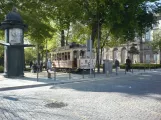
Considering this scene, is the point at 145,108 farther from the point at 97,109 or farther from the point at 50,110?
the point at 50,110

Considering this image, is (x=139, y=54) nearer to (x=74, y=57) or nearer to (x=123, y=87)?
(x=74, y=57)

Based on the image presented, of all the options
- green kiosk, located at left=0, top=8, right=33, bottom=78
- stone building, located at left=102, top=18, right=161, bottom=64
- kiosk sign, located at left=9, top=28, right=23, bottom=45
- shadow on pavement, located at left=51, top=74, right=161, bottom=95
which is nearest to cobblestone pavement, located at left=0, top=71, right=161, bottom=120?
shadow on pavement, located at left=51, top=74, right=161, bottom=95

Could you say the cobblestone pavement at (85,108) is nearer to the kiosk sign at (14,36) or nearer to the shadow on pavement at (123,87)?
the shadow on pavement at (123,87)

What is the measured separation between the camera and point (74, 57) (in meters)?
32.4

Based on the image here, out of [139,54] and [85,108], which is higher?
[139,54]

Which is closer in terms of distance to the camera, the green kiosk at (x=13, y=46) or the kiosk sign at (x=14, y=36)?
the green kiosk at (x=13, y=46)

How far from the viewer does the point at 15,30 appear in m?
23.7

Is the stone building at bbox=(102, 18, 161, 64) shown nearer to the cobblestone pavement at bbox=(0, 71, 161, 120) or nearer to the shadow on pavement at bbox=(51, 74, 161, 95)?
the shadow on pavement at bbox=(51, 74, 161, 95)

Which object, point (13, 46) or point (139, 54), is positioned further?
point (139, 54)

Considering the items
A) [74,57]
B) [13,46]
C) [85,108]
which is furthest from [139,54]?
[85,108]

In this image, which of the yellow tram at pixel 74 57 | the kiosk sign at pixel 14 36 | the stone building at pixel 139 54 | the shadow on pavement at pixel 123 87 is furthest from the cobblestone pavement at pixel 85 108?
the stone building at pixel 139 54

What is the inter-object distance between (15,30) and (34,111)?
1545 centimetres

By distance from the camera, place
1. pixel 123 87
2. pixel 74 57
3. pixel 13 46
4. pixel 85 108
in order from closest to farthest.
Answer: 1. pixel 85 108
2. pixel 123 87
3. pixel 13 46
4. pixel 74 57

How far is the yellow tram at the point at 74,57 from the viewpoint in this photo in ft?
100
